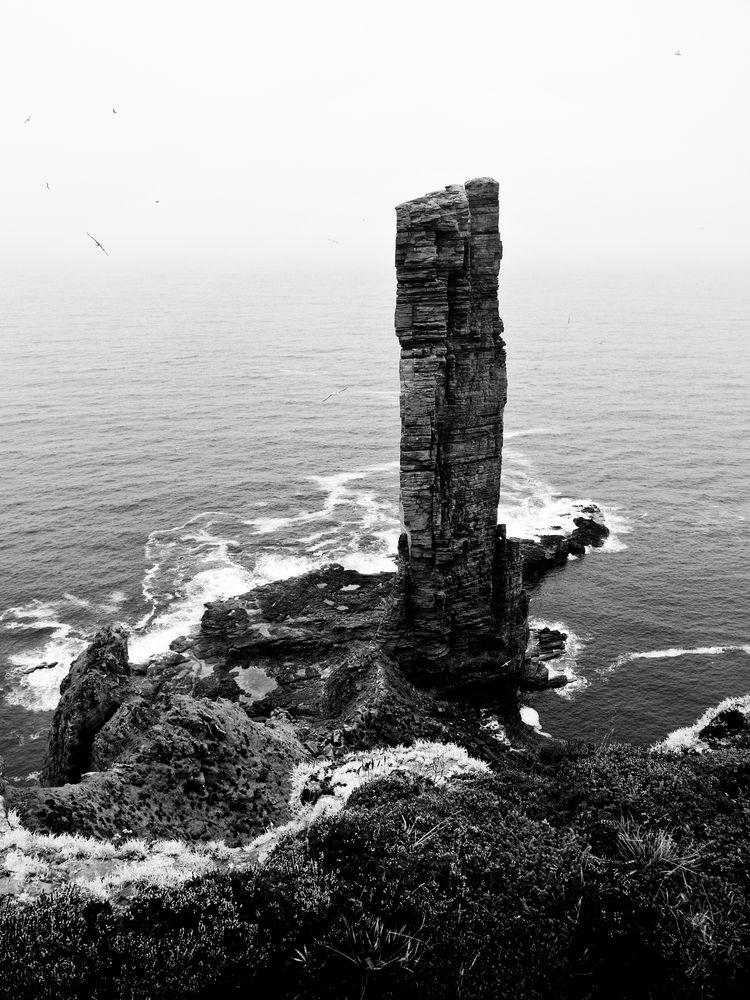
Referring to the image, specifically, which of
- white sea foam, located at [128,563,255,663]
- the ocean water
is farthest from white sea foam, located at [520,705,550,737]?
white sea foam, located at [128,563,255,663]

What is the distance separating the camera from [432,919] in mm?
22297

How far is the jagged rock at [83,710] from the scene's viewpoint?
4269 cm

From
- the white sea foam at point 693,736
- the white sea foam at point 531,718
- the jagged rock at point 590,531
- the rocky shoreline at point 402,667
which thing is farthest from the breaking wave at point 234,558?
the white sea foam at point 693,736

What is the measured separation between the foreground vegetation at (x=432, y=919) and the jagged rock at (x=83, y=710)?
2142 cm

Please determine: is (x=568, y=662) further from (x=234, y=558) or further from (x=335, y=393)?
(x=335, y=393)

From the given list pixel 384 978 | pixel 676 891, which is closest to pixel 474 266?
pixel 676 891

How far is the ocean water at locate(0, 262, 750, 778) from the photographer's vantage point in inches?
2542

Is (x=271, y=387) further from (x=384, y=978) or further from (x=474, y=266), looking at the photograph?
(x=384, y=978)

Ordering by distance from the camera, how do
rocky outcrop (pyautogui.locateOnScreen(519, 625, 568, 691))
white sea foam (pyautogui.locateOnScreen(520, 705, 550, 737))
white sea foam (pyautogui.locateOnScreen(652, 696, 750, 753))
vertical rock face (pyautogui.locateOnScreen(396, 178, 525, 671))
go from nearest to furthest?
1. white sea foam (pyautogui.locateOnScreen(652, 696, 750, 753))
2. vertical rock face (pyautogui.locateOnScreen(396, 178, 525, 671))
3. white sea foam (pyautogui.locateOnScreen(520, 705, 550, 737))
4. rocky outcrop (pyautogui.locateOnScreen(519, 625, 568, 691))

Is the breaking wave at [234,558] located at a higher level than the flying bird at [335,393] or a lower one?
lower

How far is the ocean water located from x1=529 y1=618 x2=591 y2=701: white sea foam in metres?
0.19

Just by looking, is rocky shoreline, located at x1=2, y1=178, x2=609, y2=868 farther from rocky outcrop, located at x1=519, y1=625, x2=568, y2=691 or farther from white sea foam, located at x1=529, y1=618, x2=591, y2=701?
white sea foam, located at x1=529, y1=618, x2=591, y2=701

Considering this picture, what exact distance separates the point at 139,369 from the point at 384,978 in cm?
15915

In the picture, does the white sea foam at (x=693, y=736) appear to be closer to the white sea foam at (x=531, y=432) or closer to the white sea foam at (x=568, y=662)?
the white sea foam at (x=568, y=662)
